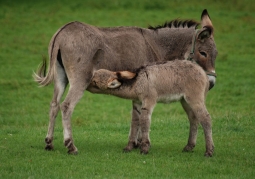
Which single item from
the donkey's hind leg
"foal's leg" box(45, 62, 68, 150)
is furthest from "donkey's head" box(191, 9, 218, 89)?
"foal's leg" box(45, 62, 68, 150)

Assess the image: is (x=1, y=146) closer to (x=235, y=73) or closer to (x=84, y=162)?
(x=84, y=162)

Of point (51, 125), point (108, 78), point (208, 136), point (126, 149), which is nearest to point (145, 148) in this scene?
point (126, 149)

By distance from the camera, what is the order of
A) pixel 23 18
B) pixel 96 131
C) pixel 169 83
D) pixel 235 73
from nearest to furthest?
1. pixel 169 83
2. pixel 96 131
3. pixel 235 73
4. pixel 23 18

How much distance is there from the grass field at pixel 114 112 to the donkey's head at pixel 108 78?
1250mm

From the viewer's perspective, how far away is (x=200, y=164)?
931 centimetres

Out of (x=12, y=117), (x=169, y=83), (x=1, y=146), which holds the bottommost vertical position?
(x=12, y=117)

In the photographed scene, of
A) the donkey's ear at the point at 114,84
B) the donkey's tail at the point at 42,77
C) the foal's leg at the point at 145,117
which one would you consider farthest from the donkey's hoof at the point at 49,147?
the foal's leg at the point at 145,117

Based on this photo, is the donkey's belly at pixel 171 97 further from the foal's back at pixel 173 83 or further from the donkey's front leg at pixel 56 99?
the donkey's front leg at pixel 56 99

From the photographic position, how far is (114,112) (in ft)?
63.3

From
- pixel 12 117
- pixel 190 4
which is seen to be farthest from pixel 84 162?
pixel 190 4

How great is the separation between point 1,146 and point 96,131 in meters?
2.88

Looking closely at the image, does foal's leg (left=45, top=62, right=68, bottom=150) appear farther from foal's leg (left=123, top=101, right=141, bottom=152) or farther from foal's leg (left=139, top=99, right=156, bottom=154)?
foal's leg (left=139, top=99, right=156, bottom=154)

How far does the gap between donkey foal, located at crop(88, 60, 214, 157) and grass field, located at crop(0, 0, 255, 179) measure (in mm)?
597

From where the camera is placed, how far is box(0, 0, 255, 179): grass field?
910cm
